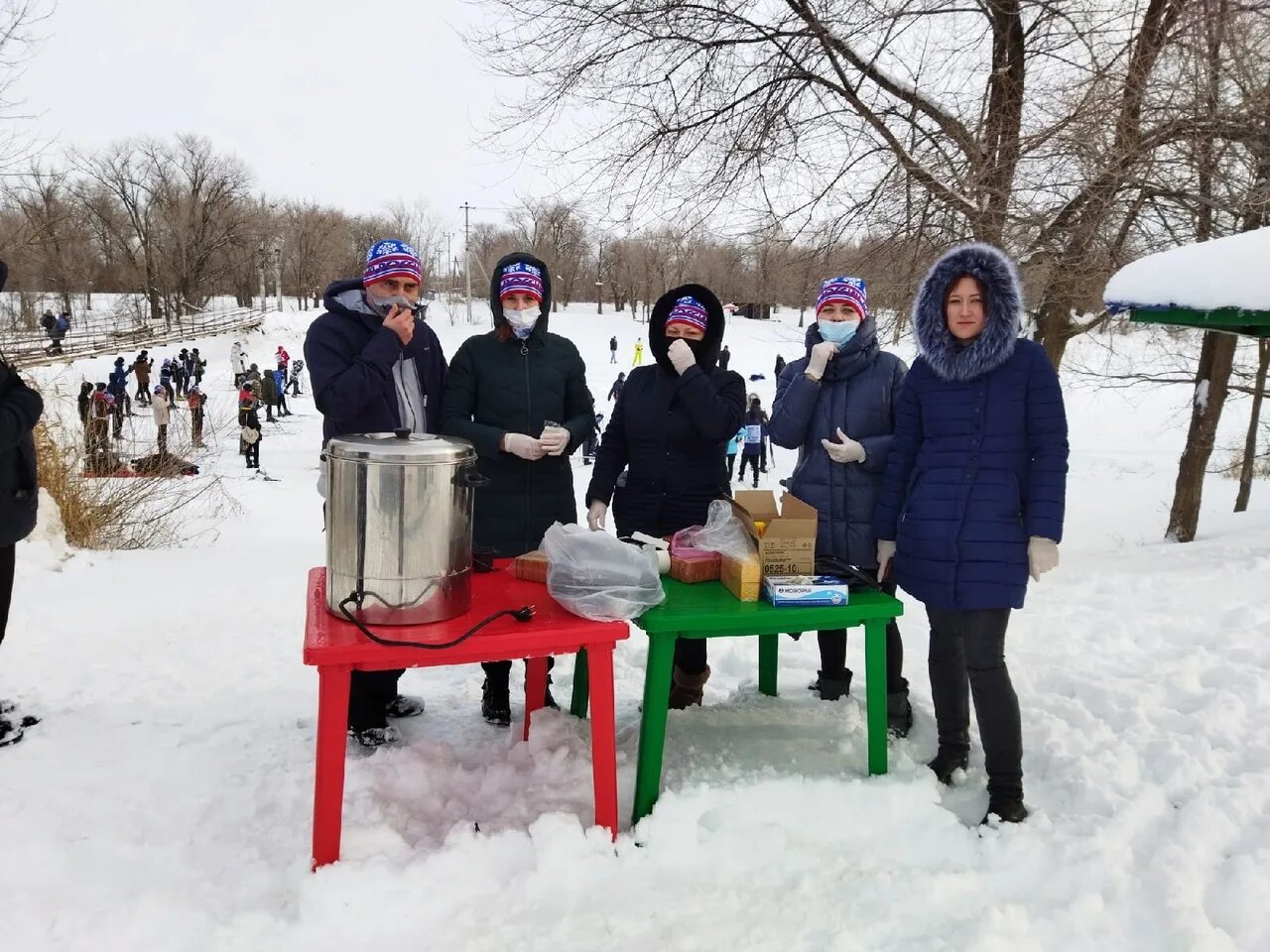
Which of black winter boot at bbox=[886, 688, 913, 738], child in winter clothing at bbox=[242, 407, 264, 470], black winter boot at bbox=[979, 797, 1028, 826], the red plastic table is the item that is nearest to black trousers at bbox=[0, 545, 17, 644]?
the red plastic table

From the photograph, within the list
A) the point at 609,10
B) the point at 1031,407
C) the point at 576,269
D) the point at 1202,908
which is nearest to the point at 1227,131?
the point at 609,10

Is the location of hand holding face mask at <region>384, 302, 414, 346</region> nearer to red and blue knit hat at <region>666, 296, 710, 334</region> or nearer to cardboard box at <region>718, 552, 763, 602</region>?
red and blue knit hat at <region>666, 296, 710, 334</region>

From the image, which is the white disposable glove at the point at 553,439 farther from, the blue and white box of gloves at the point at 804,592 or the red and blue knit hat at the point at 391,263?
the blue and white box of gloves at the point at 804,592

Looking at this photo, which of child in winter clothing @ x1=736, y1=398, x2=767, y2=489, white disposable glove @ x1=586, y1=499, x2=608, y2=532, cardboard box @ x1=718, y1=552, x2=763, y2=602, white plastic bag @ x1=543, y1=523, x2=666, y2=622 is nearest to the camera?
white plastic bag @ x1=543, y1=523, x2=666, y2=622

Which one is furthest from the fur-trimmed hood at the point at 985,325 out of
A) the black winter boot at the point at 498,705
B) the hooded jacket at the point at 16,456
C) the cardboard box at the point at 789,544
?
the hooded jacket at the point at 16,456

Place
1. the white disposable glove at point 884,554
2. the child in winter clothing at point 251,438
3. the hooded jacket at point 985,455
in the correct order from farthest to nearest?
the child in winter clothing at point 251,438 → the white disposable glove at point 884,554 → the hooded jacket at point 985,455

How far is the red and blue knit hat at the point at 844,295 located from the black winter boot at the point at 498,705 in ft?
6.58

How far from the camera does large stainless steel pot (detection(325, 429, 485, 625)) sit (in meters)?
2.22

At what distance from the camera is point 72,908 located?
2.19 meters

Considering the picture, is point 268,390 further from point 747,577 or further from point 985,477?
point 985,477

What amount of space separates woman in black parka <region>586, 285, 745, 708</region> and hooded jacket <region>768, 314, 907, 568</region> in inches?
9.1

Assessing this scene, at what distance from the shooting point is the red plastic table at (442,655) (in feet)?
7.14

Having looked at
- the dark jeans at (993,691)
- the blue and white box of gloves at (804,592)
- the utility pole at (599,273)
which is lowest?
the dark jeans at (993,691)

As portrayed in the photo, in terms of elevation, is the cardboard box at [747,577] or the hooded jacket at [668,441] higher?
the hooded jacket at [668,441]
